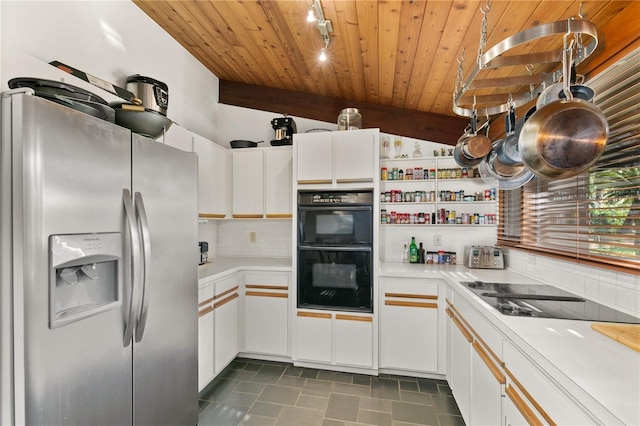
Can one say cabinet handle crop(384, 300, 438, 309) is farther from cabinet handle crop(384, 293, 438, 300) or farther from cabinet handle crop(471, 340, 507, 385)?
cabinet handle crop(471, 340, 507, 385)

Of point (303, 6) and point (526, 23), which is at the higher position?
point (303, 6)

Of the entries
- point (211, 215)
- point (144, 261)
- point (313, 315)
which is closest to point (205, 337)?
point (313, 315)

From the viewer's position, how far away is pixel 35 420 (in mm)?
952

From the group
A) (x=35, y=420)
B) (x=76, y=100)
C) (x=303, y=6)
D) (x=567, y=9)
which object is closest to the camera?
(x=35, y=420)

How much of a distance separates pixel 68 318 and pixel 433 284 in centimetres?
234

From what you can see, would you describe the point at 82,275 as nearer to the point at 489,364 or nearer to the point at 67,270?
the point at 67,270

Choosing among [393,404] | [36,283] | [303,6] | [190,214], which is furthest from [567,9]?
[393,404]

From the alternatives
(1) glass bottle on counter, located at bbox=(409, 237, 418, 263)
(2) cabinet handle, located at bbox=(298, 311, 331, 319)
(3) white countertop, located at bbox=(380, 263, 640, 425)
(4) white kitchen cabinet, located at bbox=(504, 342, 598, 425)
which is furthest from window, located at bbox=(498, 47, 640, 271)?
(2) cabinet handle, located at bbox=(298, 311, 331, 319)

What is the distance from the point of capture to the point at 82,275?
113 cm

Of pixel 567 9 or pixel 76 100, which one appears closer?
pixel 76 100

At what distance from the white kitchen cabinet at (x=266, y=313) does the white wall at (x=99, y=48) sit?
1.69 meters

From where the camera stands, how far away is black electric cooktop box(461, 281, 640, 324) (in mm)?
1332

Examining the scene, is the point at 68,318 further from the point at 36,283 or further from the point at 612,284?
the point at 612,284

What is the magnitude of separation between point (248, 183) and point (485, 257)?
2369 mm
